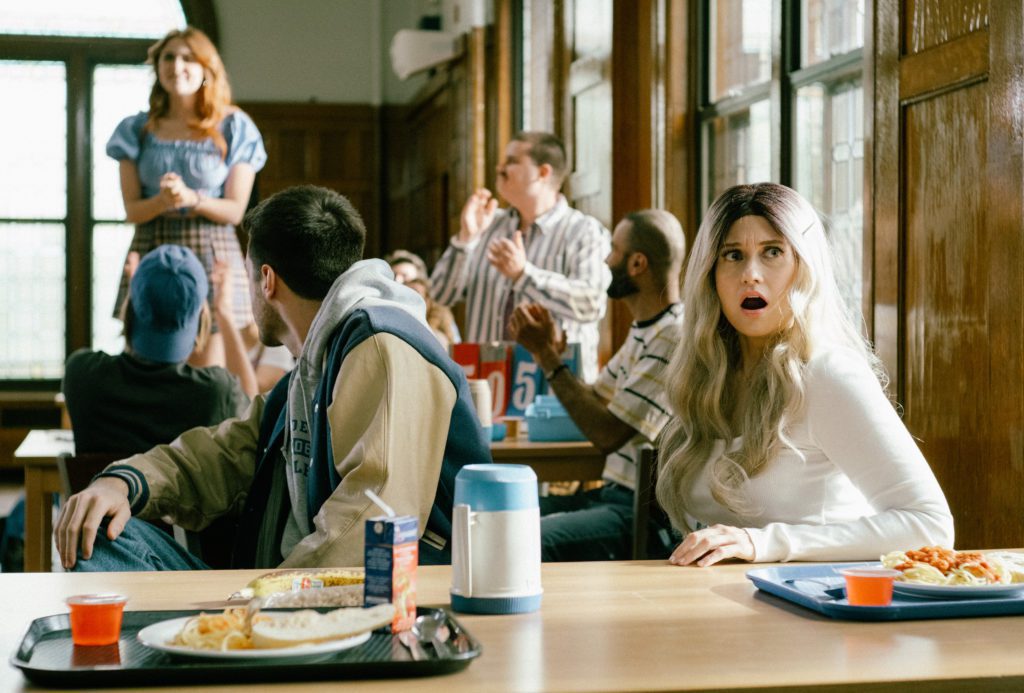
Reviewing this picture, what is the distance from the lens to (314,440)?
6.93 ft

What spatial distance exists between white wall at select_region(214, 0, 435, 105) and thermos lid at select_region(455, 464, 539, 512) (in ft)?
27.1

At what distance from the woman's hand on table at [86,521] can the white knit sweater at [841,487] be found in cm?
96

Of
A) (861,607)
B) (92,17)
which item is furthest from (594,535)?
(92,17)

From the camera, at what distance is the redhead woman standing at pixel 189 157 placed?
4.32 metres

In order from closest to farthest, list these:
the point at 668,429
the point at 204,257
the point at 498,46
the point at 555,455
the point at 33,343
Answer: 1. the point at 668,429
2. the point at 555,455
3. the point at 204,257
4. the point at 498,46
5. the point at 33,343

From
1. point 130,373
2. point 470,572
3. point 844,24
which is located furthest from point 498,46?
point 470,572

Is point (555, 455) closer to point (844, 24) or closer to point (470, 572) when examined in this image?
point (844, 24)

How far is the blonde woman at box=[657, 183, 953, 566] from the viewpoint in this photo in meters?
1.84

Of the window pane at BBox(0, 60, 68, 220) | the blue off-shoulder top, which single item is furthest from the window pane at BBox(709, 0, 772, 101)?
the window pane at BBox(0, 60, 68, 220)

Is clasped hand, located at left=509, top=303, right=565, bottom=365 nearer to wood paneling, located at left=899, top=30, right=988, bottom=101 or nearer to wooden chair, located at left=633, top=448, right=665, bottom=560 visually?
wooden chair, located at left=633, top=448, right=665, bottom=560

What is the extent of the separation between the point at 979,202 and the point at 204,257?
276 centimetres

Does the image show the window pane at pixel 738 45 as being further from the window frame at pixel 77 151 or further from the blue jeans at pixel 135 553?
the window frame at pixel 77 151

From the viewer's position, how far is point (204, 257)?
4.38m

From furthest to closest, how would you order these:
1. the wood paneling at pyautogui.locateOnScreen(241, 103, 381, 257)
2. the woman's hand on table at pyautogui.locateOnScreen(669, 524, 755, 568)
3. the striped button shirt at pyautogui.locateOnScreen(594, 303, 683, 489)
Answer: the wood paneling at pyautogui.locateOnScreen(241, 103, 381, 257)
the striped button shirt at pyautogui.locateOnScreen(594, 303, 683, 489)
the woman's hand on table at pyautogui.locateOnScreen(669, 524, 755, 568)
